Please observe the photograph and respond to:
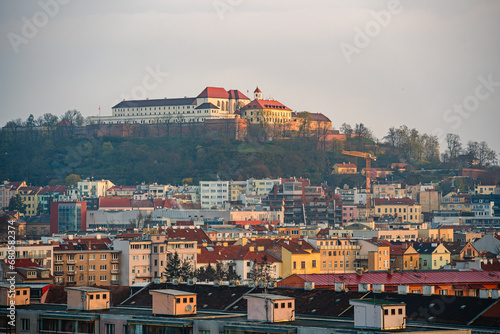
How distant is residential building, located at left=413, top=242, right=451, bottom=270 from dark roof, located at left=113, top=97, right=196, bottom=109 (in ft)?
326

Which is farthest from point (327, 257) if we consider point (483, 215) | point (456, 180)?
point (456, 180)

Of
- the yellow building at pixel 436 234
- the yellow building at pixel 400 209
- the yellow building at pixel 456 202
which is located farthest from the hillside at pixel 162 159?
the yellow building at pixel 436 234

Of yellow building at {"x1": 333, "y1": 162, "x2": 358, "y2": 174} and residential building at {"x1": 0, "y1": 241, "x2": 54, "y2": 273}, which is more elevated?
yellow building at {"x1": 333, "y1": 162, "x2": 358, "y2": 174}

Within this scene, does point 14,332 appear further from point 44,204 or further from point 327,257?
point 44,204

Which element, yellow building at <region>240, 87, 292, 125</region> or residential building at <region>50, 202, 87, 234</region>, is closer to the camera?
residential building at <region>50, 202, 87, 234</region>

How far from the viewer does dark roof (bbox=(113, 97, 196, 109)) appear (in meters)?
162

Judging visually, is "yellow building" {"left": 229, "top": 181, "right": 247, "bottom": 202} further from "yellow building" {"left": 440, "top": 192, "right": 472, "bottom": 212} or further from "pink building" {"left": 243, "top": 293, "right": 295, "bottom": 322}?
"pink building" {"left": 243, "top": 293, "right": 295, "bottom": 322}

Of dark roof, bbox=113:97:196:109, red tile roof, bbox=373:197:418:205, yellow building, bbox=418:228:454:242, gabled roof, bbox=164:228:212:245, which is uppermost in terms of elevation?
dark roof, bbox=113:97:196:109

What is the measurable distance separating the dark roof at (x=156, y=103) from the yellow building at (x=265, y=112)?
Answer: 828 cm

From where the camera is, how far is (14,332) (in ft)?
99.5

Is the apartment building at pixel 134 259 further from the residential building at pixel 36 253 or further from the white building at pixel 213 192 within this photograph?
the white building at pixel 213 192

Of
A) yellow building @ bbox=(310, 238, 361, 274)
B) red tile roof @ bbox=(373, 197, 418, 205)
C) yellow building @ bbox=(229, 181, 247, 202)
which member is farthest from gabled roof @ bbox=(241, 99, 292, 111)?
yellow building @ bbox=(310, 238, 361, 274)

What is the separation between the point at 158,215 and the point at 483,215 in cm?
3310

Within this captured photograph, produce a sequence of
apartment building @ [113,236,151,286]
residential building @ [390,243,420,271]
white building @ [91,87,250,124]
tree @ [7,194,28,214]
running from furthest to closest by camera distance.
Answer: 1. white building @ [91,87,250,124]
2. tree @ [7,194,28,214]
3. residential building @ [390,243,420,271]
4. apartment building @ [113,236,151,286]
